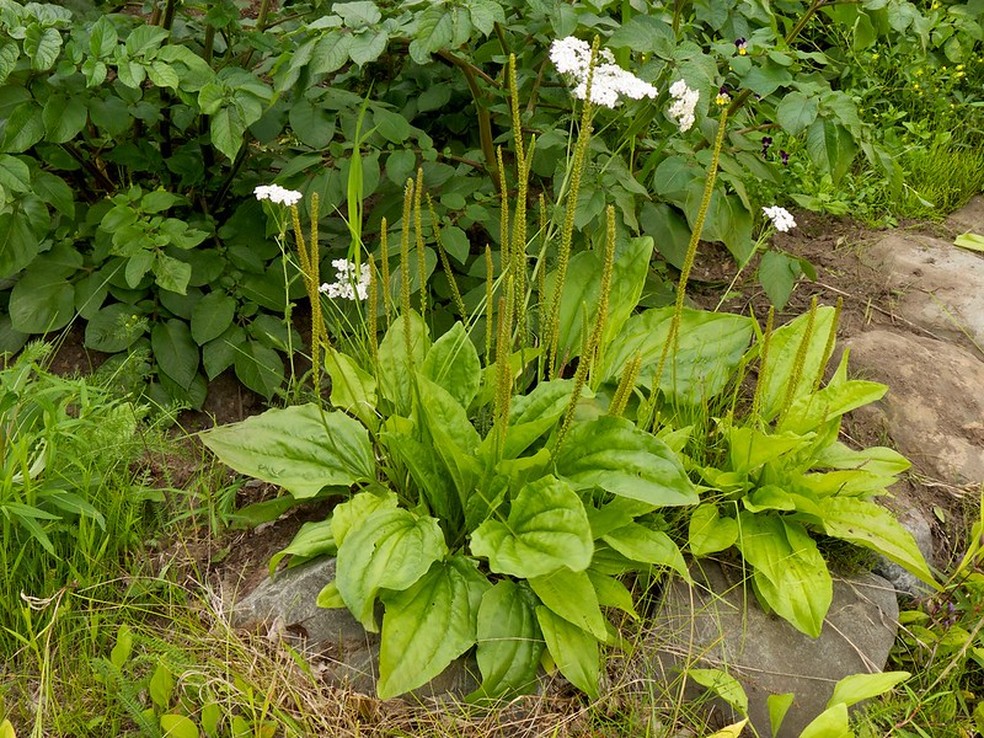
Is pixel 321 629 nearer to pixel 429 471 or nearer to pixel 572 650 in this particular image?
pixel 429 471

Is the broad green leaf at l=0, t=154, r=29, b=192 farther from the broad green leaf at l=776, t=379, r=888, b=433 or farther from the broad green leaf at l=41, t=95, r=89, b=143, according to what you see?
the broad green leaf at l=776, t=379, r=888, b=433

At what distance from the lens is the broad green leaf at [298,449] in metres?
2.12

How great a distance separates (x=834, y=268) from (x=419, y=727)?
2270 millimetres

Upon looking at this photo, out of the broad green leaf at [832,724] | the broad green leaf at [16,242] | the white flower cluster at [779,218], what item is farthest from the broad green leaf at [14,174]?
the broad green leaf at [832,724]

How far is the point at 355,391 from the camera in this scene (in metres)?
2.29

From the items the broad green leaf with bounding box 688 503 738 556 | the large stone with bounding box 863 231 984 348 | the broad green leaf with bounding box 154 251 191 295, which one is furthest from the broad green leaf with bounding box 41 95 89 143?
A: the large stone with bounding box 863 231 984 348

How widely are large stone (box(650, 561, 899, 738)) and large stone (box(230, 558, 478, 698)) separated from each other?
1.51 ft

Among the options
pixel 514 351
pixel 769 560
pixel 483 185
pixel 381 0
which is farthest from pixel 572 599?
pixel 381 0

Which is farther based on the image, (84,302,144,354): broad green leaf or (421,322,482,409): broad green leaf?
(84,302,144,354): broad green leaf

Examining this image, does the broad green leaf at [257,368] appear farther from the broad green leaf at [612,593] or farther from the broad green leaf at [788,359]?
the broad green leaf at [788,359]

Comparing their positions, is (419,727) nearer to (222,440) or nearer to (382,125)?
(222,440)

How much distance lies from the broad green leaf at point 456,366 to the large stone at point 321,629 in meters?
0.49

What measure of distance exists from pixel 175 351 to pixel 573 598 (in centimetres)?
153

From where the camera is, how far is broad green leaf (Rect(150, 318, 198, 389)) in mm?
2822
